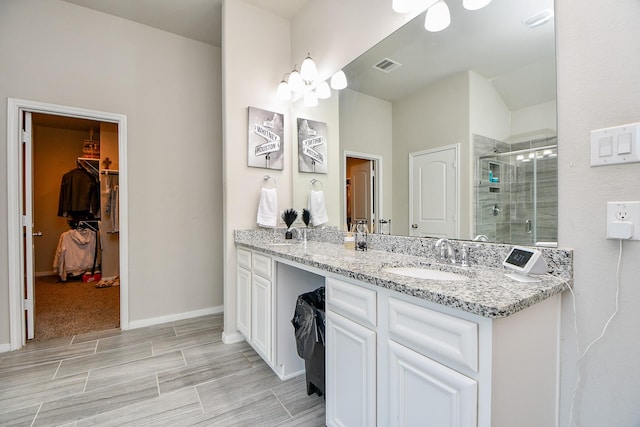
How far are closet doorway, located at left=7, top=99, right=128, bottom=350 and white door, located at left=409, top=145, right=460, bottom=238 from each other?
8.53ft

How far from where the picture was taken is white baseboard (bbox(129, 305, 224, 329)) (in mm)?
2785

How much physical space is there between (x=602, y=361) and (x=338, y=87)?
215 centimetres

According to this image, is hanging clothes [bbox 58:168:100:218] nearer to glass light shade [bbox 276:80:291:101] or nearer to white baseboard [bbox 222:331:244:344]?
white baseboard [bbox 222:331:244:344]

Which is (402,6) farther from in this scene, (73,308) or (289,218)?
(73,308)

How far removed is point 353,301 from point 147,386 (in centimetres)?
156

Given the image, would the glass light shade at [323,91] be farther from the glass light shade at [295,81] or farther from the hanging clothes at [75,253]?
the hanging clothes at [75,253]

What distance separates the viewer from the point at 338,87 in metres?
2.30

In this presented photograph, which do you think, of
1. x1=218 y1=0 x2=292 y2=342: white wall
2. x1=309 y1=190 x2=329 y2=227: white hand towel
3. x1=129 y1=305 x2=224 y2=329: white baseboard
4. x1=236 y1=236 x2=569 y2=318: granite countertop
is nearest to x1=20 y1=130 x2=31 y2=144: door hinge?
x1=218 y1=0 x2=292 y2=342: white wall

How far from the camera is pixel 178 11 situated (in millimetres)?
2623

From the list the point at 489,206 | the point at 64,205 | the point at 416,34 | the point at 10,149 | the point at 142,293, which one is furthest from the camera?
the point at 64,205

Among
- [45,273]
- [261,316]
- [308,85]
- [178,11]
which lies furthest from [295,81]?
[45,273]

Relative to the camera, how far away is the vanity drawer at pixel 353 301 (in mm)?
1113

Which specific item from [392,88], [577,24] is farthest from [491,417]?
[392,88]

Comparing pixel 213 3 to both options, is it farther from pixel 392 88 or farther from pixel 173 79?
pixel 392 88
